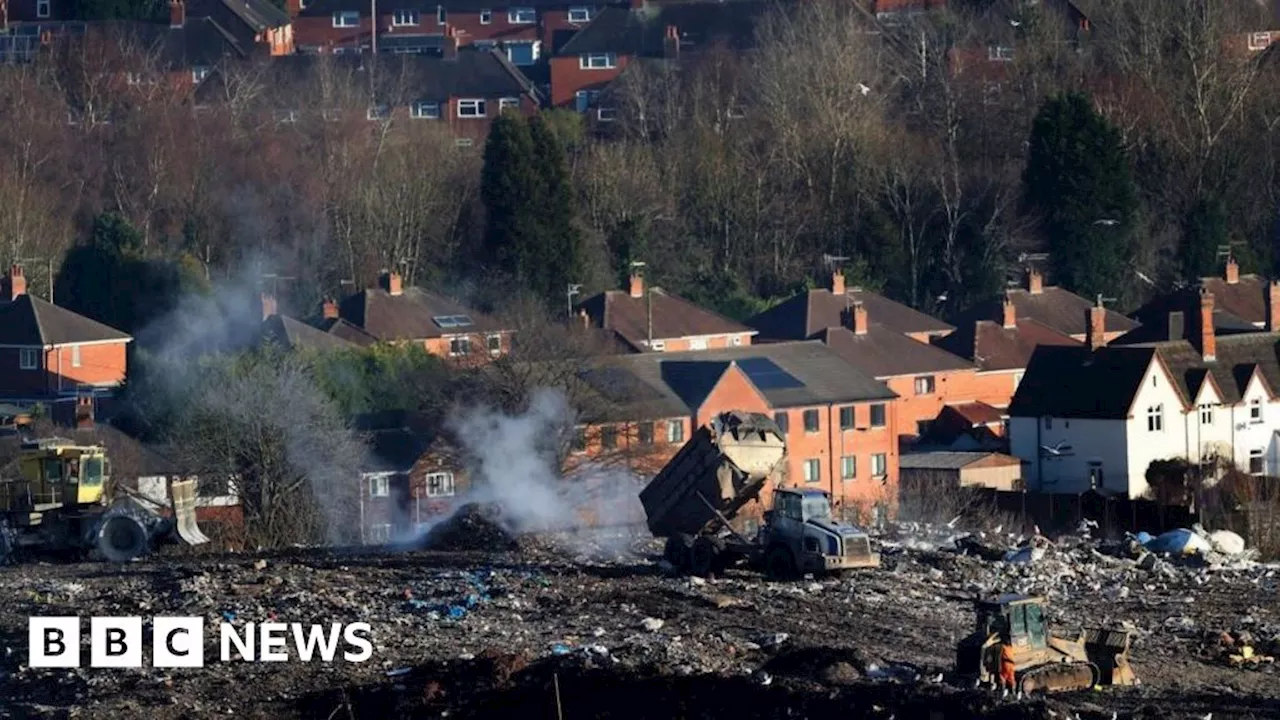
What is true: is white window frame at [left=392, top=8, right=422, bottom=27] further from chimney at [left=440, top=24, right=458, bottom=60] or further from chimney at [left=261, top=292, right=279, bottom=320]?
chimney at [left=261, top=292, right=279, bottom=320]

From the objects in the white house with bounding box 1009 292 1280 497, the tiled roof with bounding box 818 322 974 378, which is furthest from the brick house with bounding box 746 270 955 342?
the white house with bounding box 1009 292 1280 497

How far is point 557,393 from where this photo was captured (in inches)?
2271

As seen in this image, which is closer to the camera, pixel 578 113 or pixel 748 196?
pixel 748 196

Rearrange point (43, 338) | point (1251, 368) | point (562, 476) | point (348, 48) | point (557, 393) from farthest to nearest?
point (348, 48) → point (43, 338) → point (1251, 368) → point (557, 393) → point (562, 476)

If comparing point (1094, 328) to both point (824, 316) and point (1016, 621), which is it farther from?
point (1016, 621)

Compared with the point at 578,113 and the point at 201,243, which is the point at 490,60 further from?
the point at 201,243

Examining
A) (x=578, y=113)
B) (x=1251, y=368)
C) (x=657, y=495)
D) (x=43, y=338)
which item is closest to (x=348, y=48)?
(x=578, y=113)

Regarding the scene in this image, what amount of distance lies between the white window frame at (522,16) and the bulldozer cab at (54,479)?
225 ft

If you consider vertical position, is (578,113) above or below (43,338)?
above

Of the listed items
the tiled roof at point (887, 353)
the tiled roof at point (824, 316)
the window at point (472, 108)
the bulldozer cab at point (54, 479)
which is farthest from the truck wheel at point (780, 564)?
the window at point (472, 108)

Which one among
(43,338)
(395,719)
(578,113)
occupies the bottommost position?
(395,719)

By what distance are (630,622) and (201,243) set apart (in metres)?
47.8

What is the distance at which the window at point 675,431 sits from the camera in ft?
194

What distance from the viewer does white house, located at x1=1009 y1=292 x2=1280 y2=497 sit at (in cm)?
6000
